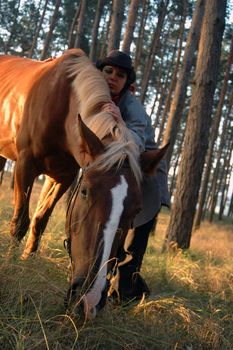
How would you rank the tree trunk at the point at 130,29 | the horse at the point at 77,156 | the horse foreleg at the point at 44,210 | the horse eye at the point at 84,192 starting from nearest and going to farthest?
the horse at the point at 77,156, the horse eye at the point at 84,192, the horse foreleg at the point at 44,210, the tree trunk at the point at 130,29

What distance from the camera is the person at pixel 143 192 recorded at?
372 centimetres

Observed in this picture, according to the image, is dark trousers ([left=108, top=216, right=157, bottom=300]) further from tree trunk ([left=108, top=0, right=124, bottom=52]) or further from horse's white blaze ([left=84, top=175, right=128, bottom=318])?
tree trunk ([left=108, top=0, right=124, bottom=52])

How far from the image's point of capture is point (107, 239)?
96.3 inches

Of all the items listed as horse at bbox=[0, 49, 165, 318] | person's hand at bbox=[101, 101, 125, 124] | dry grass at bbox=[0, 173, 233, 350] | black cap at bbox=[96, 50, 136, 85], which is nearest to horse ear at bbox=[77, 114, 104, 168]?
horse at bbox=[0, 49, 165, 318]

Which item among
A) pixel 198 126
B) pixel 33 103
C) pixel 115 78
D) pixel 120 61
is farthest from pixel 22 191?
pixel 198 126

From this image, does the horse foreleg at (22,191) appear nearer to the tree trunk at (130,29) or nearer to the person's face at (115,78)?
the person's face at (115,78)

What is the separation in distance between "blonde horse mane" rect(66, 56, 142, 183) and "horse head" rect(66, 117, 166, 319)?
43 mm

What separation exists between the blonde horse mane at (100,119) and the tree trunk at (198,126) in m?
3.76

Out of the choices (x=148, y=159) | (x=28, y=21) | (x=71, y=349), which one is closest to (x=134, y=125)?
(x=148, y=159)

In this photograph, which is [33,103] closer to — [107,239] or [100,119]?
[100,119]

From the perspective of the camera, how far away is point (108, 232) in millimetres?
2447

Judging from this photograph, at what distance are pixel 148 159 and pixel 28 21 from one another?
93.7 feet

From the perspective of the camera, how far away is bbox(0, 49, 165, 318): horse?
8.11 ft

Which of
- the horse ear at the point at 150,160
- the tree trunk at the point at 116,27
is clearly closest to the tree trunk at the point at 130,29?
the tree trunk at the point at 116,27
